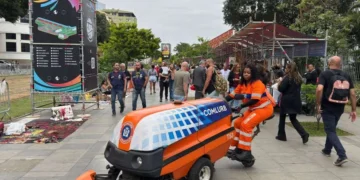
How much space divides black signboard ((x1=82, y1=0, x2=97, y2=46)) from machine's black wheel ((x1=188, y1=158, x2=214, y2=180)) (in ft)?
23.2

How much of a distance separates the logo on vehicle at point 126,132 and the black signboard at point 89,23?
695 centimetres

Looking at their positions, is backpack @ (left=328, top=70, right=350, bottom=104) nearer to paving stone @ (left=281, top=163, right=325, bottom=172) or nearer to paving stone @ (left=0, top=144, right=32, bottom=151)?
paving stone @ (left=281, top=163, right=325, bottom=172)

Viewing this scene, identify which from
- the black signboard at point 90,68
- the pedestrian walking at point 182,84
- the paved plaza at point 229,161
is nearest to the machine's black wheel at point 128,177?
the paved plaza at point 229,161

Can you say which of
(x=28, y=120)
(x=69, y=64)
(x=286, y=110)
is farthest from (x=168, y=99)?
(x=286, y=110)

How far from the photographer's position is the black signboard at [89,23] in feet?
Answer: 32.6

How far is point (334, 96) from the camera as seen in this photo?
5.29 metres

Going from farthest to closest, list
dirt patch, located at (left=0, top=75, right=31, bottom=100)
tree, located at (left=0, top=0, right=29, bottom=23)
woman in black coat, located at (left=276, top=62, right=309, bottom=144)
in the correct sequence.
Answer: tree, located at (left=0, top=0, right=29, bottom=23), dirt patch, located at (left=0, top=75, right=31, bottom=100), woman in black coat, located at (left=276, top=62, right=309, bottom=144)

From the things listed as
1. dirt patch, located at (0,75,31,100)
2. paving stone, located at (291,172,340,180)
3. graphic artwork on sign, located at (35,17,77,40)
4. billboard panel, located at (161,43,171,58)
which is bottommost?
paving stone, located at (291,172,340,180)

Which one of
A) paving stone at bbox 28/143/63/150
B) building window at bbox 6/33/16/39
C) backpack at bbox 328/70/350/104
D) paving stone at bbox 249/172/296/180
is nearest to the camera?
paving stone at bbox 249/172/296/180

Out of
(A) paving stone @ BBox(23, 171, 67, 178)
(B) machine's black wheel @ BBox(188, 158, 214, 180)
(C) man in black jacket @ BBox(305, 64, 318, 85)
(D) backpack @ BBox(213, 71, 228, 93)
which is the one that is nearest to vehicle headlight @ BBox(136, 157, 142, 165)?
(B) machine's black wheel @ BBox(188, 158, 214, 180)

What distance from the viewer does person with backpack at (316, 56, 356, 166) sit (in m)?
5.27

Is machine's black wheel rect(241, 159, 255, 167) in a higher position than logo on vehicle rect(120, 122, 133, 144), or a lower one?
lower

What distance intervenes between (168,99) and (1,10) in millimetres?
32879

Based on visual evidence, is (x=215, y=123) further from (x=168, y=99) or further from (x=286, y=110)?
(x=168, y=99)
